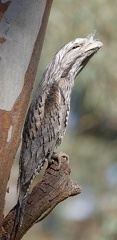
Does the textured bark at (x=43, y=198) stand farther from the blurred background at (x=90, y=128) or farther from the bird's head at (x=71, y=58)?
the blurred background at (x=90, y=128)

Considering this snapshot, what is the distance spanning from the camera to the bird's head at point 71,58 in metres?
2.95

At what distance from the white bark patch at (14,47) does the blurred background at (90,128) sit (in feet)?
11.9

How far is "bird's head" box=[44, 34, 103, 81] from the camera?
116 inches

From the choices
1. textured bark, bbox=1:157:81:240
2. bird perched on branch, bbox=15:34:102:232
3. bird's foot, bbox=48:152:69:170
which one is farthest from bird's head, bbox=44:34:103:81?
textured bark, bbox=1:157:81:240

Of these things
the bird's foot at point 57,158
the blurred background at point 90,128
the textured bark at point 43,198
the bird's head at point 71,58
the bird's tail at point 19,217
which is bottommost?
the bird's tail at point 19,217

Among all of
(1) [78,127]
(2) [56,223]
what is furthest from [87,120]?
(2) [56,223]

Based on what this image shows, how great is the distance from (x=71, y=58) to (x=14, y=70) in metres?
0.49

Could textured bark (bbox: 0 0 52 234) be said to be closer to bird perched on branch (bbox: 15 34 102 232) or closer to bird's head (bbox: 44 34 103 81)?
bird perched on branch (bbox: 15 34 102 232)

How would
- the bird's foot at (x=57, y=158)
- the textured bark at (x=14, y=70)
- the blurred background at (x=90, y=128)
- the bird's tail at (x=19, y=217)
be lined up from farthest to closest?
the blurred background at (x=90, y=128) < the bird's foot at (x=57, y=158) < the bird's tail at (x=19, y=217) < the textured bark at (x=14, y=70)

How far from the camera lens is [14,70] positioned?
2.54 meters

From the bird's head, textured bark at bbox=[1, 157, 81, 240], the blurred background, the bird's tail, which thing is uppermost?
the blurred background

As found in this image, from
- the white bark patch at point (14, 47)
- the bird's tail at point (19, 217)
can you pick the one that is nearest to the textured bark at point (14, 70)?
the white bark patch at point (14, 47)

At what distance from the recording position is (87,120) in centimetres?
809

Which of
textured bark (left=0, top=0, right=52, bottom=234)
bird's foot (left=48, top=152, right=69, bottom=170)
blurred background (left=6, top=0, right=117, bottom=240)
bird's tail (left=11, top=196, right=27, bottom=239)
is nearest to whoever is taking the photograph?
textured bark (left=0, top=0, right=52, bottom=234)
